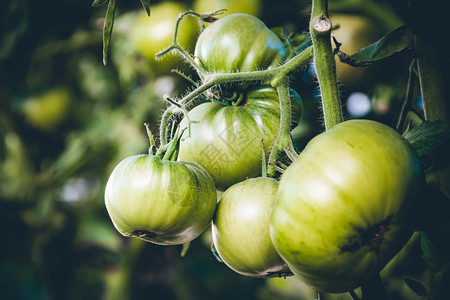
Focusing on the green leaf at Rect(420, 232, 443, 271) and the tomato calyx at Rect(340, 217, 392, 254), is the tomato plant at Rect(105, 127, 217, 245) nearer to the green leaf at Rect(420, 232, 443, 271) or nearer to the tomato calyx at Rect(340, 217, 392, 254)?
the tomato calyx at Rect(340, 217, 392, 254)

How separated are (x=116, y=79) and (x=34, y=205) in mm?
678

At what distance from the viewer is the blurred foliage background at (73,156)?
159cm

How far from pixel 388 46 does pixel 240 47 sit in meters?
0.25

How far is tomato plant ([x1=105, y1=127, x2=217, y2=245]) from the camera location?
1.92 ft

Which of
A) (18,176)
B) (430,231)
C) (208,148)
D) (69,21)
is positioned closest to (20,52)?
(69,21)

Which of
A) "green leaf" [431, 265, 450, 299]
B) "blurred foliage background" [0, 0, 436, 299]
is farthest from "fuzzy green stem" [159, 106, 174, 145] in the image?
"blurred foliage background" [0, 0, 436, 299]

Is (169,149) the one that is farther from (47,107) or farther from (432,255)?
(47,107)

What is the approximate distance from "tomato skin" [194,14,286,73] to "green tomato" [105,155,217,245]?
23 centimetres

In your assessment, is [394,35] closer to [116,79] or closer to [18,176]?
[116,79]

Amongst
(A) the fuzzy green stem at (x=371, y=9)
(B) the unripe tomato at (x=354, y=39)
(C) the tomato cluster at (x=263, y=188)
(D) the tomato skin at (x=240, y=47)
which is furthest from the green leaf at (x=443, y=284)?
(A) the fuzzy green stem at (x=371, y=9)

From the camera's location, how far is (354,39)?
1.08 meters

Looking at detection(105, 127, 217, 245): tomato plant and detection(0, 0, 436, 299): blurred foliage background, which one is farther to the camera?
detection(0, 0, 436, 299): blurred foliage background

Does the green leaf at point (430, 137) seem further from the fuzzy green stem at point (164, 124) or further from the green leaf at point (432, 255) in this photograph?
the fuzzy green stem at point (164, 124)

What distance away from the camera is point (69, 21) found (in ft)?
5.48
